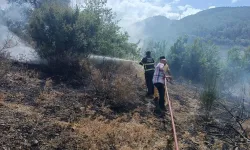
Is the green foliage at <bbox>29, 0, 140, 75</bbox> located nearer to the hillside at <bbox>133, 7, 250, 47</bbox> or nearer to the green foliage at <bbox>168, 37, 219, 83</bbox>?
the green foliage at <bbox>168, 37, 219, 83</bbox>

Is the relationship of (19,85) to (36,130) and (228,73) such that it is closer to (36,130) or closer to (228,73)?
(36,130)

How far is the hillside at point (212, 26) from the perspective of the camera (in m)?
73.5

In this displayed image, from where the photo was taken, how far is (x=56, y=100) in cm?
573

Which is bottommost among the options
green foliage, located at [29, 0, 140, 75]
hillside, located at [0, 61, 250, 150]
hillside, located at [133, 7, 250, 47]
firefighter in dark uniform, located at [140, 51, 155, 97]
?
hillside, located at [0, 61, 250, 150]

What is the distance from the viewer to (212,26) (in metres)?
97.2

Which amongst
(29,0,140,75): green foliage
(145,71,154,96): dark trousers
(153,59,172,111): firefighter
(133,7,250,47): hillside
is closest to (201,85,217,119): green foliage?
(153,59,172,111): firefighter

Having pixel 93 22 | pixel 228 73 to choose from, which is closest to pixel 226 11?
pixel 228 73

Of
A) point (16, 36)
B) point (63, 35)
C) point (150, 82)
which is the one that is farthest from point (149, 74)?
point (16, 36)

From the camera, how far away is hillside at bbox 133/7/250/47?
73.5m

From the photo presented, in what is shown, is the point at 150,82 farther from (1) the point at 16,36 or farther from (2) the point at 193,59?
(2) the point at 193,59

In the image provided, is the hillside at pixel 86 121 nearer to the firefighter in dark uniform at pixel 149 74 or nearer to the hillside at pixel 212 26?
the firefighter in dark uniform at pixel 149 74

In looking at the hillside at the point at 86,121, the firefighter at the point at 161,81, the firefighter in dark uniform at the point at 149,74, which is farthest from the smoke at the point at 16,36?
the firefighter at the point at 161,81

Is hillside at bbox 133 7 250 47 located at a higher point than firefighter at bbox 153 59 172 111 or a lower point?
higher

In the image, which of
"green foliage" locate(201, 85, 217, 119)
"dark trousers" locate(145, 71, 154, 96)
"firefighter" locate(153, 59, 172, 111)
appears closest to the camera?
"green foliage" locate(201, 85, 217, 119)
